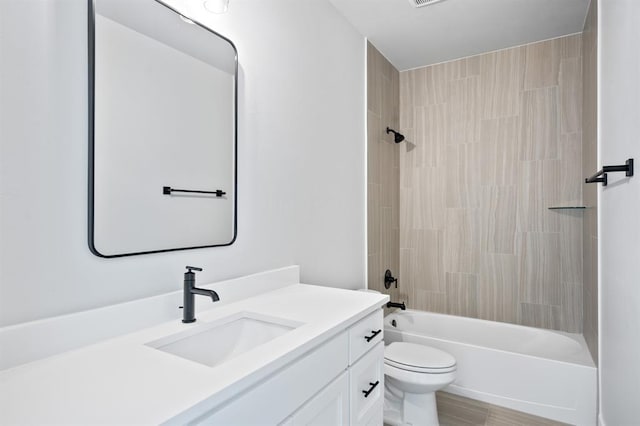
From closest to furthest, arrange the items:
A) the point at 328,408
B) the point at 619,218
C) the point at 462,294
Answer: the point at 328,408
the point at 619,218
the point at 462,294

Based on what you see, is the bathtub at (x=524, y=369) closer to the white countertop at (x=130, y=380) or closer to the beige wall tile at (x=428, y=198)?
the beige wall tile at (x=428, y=198)

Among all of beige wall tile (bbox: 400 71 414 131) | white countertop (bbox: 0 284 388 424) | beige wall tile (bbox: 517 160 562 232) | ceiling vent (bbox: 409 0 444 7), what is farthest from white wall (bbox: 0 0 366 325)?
beige wall tile (bbox: 517 160 562 232)

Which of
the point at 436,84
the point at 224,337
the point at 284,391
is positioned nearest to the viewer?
the point at 284,391

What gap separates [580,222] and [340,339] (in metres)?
2.36

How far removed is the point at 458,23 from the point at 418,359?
7.40 ft

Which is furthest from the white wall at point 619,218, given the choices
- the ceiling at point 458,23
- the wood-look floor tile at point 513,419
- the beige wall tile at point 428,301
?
the beige wall tile at point 428,301

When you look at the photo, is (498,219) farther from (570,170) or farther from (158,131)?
(158,131)

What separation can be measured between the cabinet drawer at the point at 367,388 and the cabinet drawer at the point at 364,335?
31mm

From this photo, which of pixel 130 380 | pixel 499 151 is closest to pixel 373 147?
pixel 499 151

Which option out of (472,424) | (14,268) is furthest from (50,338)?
(472,424)

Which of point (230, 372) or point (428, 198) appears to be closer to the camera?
point (230, 372)

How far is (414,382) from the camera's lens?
78.2 inches

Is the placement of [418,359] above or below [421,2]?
below

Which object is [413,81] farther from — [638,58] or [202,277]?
[202,277]
